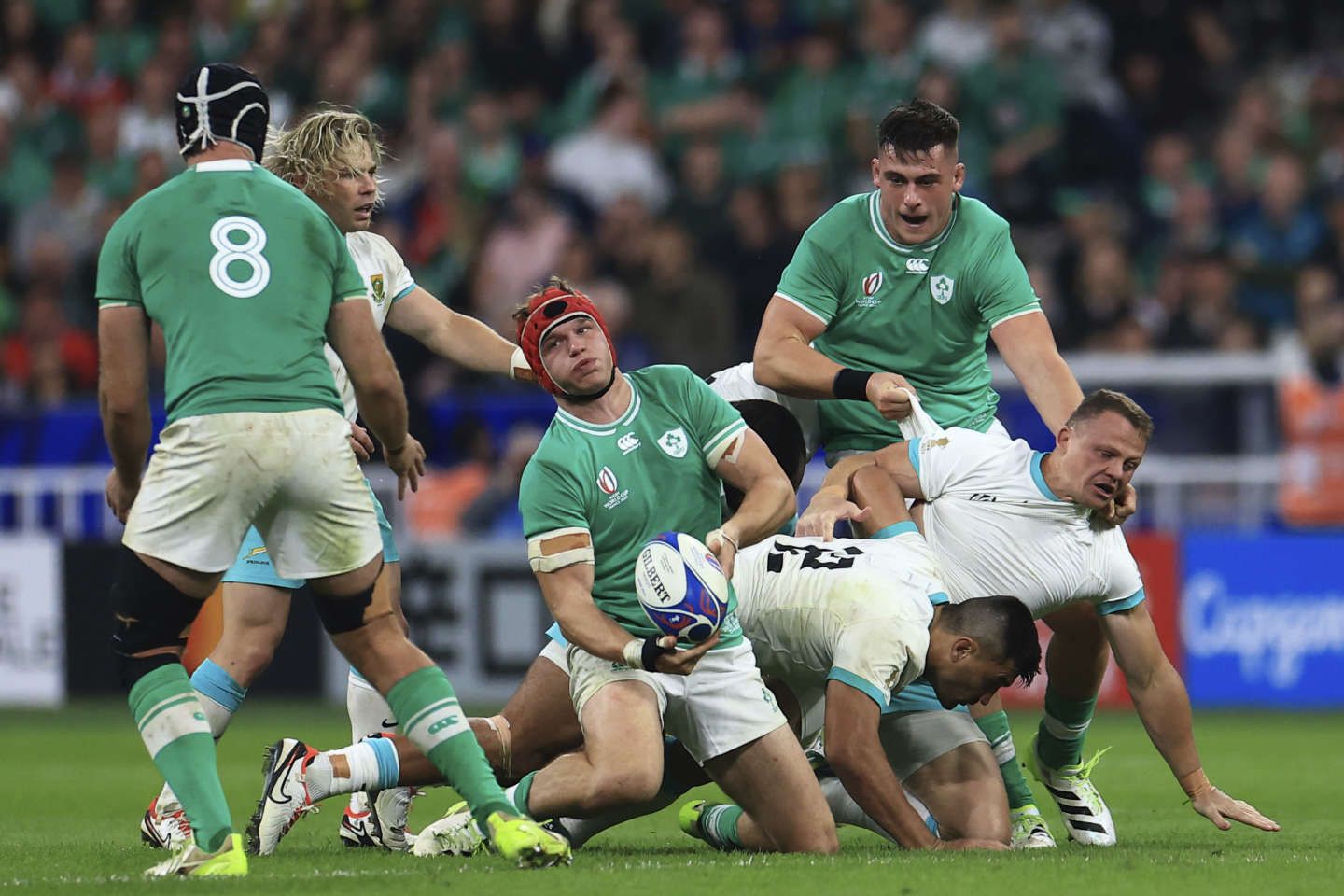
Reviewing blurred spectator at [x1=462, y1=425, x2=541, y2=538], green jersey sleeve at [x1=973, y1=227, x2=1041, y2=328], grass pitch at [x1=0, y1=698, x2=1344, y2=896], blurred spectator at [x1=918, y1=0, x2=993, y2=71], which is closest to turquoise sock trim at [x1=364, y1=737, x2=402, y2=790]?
grass pitch at [x1=0, y1=698, x2=1344, y2=896]

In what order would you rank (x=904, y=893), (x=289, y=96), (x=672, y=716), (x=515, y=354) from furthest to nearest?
1. (x=289, y=96)
2. (x=515, y=354)
3. (x=672, y=716)
4. (x=904, y=893)

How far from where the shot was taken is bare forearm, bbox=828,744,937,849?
249 inches

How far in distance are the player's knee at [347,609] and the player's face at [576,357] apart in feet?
3.37

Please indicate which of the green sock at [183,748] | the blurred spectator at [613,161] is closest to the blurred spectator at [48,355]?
the blurred spectator at [613,161]

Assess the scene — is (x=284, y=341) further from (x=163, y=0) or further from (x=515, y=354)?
(x=163, y=0)

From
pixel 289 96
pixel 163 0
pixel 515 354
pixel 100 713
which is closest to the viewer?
pixel 515 354

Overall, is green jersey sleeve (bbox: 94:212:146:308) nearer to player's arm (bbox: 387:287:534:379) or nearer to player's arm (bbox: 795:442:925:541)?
player's arm (bbox: 387:287:534:379)

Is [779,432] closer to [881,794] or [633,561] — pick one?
[633,561]

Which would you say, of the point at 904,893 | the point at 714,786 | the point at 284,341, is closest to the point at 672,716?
the point at 904,893

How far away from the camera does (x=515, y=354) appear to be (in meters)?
7.37

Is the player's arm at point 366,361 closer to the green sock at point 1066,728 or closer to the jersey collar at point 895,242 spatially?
the jersey collar at point 895,242

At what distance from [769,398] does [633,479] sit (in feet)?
4.50

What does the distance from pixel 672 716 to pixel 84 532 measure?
7752 millimetres

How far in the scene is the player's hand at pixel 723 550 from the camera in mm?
6442
